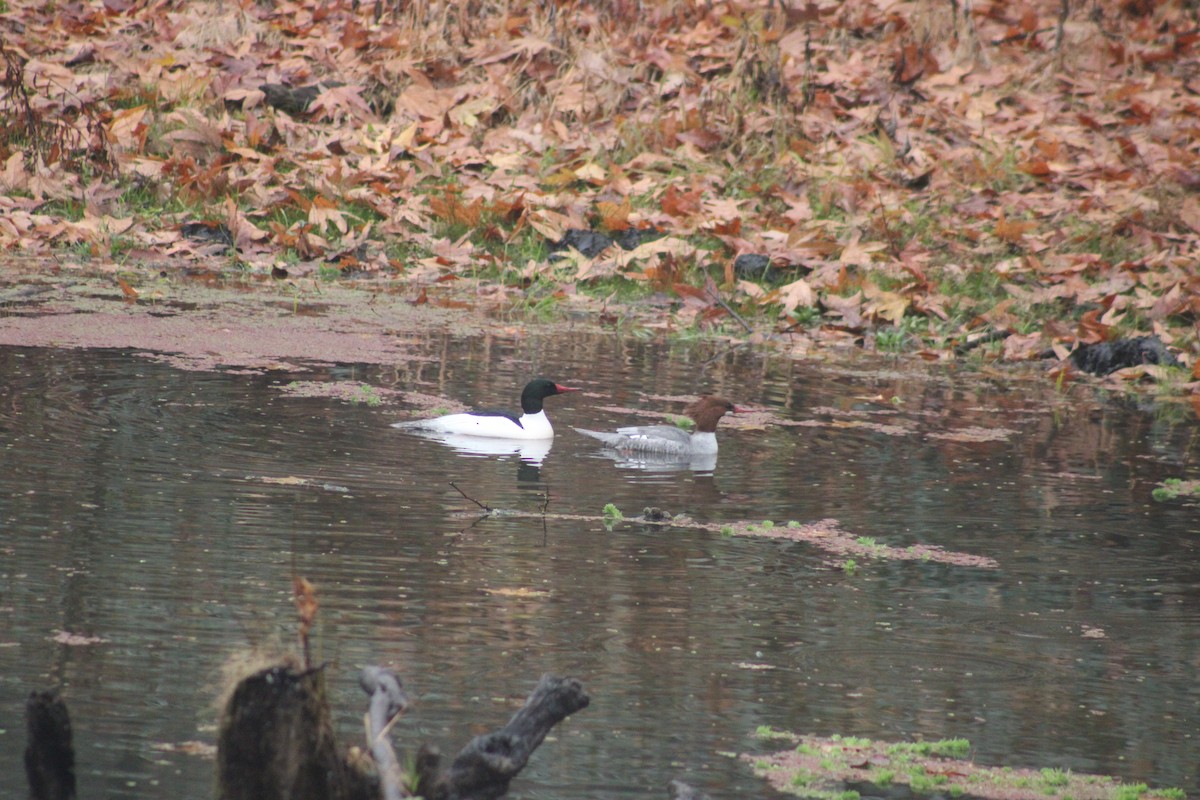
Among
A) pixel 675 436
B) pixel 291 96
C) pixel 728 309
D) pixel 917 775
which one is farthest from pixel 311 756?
pixel 291 96

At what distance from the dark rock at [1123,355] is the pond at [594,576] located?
2173 mm

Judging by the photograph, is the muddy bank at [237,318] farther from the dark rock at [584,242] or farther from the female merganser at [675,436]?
the female merganser at [675,436]

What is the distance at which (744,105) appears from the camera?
1997 cm

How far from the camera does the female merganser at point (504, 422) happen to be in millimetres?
10781

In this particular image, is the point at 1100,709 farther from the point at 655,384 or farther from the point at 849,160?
the point at 849,160

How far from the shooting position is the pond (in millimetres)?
5504

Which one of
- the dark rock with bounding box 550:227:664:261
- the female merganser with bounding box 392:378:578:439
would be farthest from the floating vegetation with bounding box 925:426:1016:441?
the dark rock with bounding box 550:227:664:261

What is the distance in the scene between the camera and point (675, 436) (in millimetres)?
10773

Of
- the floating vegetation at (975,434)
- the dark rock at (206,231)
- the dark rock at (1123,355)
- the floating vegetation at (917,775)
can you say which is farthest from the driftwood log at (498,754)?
the dark rock at (206,231)

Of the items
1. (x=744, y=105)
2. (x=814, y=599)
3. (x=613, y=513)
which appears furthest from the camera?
(x=744, y=105)

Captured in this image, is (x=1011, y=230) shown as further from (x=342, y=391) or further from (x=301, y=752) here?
(x=301, y=752)

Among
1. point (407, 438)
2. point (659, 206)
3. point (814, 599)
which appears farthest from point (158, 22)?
point (814, 599)

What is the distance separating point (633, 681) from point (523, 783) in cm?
109

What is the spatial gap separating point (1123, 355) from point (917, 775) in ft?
34.1
